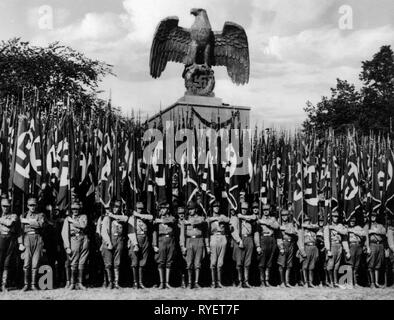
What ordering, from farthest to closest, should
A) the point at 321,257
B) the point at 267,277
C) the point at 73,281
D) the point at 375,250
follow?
the point at 321,257 < the point at 375,250 < the point at 267,277 < the point at 73,281

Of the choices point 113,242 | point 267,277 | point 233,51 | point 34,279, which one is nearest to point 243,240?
point 267,277

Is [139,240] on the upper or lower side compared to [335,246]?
upper

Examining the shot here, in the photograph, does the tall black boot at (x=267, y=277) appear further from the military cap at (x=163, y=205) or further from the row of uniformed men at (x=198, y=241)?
the military cap at (x=163, y=205)

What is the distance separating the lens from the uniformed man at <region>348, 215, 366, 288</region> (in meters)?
9.59

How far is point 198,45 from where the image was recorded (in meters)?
12.6

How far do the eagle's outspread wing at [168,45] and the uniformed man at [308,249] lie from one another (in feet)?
17.7

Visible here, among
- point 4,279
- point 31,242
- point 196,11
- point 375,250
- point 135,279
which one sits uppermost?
point 196,11

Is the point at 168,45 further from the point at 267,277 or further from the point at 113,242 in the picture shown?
the point at 267,277

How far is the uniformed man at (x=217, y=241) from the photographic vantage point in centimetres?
915

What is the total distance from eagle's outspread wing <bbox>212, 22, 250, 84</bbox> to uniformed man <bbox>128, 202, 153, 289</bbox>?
17.5 feet

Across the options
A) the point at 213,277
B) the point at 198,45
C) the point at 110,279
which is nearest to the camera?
the point at 110,279

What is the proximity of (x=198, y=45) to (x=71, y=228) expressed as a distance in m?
5.84

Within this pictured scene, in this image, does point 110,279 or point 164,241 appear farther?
point 164,241

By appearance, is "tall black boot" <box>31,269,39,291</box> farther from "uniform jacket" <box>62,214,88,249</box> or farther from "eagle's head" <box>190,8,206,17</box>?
"eagle's head" <box>190,8,206,17</box>
